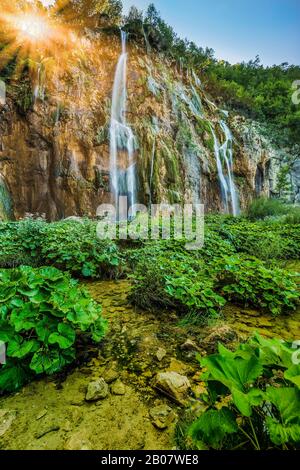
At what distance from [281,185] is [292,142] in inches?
248

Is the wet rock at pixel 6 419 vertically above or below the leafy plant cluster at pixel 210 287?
below

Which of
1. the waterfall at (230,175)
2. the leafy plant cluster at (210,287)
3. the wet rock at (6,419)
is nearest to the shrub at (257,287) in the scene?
the leafy plant cluster at (210,287)

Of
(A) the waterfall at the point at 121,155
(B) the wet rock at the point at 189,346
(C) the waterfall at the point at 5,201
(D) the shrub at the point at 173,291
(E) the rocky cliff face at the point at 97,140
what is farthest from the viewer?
(A) the waterfall at the point at 121,155

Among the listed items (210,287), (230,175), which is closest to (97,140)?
(230,175)

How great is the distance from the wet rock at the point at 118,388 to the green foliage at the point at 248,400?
724 mm

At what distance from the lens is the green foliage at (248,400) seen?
0.85 metres

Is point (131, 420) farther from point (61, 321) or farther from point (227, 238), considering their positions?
point (227, 238)

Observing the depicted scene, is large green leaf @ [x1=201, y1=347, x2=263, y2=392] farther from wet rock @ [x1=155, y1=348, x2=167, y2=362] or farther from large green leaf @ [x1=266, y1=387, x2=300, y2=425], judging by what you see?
wet rock @ [x1=155, y1=348, x2=167, y2=362]

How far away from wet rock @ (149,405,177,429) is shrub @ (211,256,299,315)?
6.17 ft

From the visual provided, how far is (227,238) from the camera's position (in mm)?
6703

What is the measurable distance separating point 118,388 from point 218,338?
0.95 meters

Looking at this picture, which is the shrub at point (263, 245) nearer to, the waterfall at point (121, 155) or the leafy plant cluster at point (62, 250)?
the leafy plant cluster at point (62, 250)

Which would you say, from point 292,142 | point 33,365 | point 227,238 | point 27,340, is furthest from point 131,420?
point 292,142

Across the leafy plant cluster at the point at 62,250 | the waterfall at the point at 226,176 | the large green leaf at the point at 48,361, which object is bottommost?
the large green leaf at the point at 48,361
